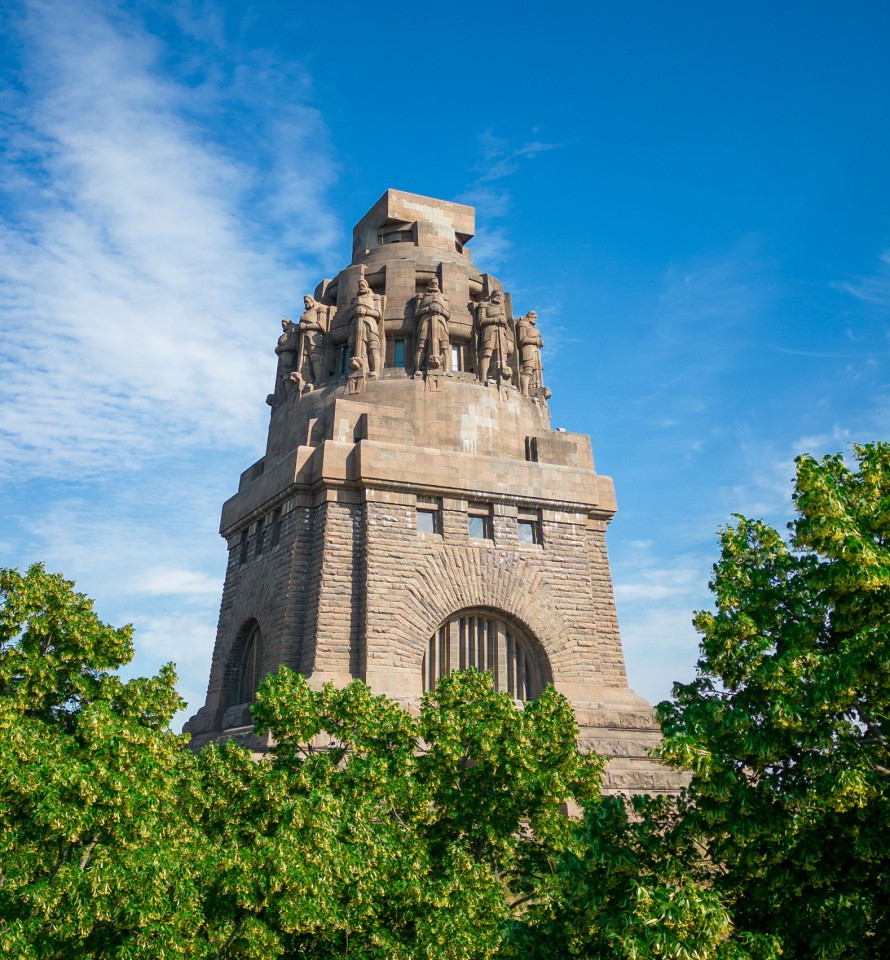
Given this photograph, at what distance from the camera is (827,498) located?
13.8m

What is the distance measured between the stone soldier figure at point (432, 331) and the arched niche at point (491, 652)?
323 inches

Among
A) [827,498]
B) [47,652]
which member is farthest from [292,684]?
[827,498]

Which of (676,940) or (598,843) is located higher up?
(598,843)

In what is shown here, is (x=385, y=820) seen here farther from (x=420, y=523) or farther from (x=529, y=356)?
(x=529, y=356)

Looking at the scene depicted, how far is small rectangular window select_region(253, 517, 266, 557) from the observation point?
97.6 ft

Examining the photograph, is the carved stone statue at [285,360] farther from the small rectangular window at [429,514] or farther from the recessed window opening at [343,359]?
the small rectangular window at [429,514]

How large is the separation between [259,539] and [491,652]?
8.15m

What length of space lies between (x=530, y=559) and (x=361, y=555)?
509 centimetres

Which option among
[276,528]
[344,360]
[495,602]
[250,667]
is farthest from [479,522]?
[250,667]

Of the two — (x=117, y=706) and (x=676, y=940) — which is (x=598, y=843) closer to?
(x=676, y=940)

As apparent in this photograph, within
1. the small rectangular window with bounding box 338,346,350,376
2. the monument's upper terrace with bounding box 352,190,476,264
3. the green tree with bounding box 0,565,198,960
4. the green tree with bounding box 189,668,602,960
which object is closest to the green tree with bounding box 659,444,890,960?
the green tree with bounding box 189,668,602,960

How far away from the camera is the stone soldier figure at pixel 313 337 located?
31.9 metres

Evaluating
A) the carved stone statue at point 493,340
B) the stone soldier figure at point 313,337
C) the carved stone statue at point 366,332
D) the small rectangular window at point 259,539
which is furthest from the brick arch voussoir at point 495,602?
the stone soldier figure at point 313,337

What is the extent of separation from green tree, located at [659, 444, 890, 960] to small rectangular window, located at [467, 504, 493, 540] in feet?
46.0
